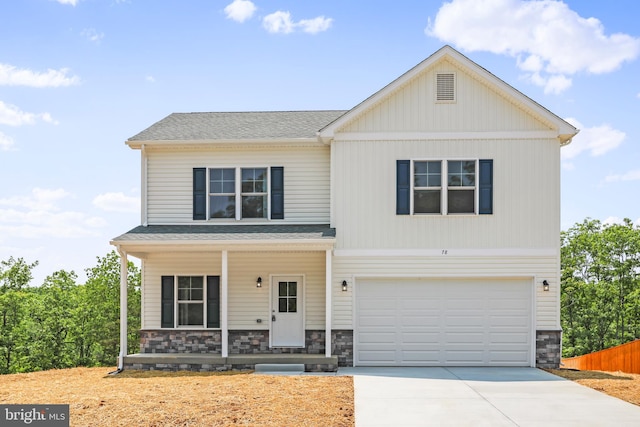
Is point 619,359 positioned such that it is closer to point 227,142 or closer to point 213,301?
point 213,301

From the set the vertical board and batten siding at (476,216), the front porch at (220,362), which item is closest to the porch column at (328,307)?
the front porch at (220,362)

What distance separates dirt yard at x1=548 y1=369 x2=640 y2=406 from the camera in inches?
467

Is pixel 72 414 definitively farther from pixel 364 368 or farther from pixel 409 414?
pixel 364 368

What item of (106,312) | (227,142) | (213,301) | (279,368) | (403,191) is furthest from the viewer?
(106,312)

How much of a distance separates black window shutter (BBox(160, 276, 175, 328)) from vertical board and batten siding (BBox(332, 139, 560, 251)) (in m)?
4.66

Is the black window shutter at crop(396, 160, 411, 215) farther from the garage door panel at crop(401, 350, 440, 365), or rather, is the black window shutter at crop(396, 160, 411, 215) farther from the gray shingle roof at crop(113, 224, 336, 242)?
the garage door panel at crop(401, 350, 440, 365)

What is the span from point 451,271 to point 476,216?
58.0 inches

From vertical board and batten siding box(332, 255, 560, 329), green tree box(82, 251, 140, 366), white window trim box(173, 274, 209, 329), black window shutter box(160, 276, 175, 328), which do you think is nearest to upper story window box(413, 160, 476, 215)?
vertical board and batten siding box(332, 255, 560, 329)

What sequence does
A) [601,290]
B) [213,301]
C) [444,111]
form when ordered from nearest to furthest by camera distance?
[444,111], [213,301], [601,290]

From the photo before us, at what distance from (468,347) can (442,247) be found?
8.33 feet

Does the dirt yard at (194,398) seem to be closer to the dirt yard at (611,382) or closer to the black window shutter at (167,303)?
the black window shutter at (167,303)

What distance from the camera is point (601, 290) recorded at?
37750 mm

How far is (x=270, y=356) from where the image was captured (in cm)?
1565

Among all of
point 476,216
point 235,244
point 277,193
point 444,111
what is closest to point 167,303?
point 235,244
